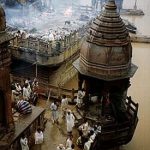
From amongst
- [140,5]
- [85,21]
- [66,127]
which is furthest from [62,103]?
[140,5]

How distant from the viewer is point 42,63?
21953mm

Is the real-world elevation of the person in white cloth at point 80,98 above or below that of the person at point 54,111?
above

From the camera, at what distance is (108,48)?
14.8m

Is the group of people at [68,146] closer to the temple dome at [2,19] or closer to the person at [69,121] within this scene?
the person at [69,121]

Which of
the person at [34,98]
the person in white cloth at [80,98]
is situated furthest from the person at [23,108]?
the person in white cloth at [80,98]

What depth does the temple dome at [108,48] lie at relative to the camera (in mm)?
14844

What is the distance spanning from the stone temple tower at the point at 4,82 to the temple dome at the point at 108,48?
12.7 feet

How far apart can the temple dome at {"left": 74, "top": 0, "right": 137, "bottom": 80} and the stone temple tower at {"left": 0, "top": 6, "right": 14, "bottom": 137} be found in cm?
388

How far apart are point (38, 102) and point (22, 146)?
462cm

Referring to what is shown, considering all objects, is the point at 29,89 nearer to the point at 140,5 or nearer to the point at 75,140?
the point at 75,140

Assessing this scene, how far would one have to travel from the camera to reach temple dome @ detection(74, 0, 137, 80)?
1484 centimetres

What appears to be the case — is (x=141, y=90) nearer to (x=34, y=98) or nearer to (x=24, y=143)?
(x=34, y=98)

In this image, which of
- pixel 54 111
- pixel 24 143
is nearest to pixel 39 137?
pixel 24 143

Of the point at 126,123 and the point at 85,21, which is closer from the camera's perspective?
the point at 126,123
